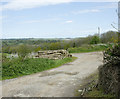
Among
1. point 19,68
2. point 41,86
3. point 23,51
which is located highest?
point 23,51

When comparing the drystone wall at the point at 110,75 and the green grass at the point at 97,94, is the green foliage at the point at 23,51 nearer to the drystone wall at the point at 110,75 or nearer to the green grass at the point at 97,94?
the green grass at the point at 97,94

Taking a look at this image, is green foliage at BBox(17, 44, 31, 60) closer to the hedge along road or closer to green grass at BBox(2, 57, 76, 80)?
green grass at BBox(2, 57, 76, 80)

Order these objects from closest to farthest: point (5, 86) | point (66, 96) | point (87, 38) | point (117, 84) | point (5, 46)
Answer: point (117, 84)
point (66, 96)
point (5, 86)
point (5, 46)
point (87, 38)

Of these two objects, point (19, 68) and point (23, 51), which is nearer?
point (19, 68)

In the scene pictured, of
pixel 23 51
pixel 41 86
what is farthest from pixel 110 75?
pixel 23 51

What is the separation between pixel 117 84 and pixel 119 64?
63 cm

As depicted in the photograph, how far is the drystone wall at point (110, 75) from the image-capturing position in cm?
475

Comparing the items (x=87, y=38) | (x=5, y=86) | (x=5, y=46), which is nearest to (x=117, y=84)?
(x=5, y=86)

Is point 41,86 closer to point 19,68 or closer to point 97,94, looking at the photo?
point 97,94

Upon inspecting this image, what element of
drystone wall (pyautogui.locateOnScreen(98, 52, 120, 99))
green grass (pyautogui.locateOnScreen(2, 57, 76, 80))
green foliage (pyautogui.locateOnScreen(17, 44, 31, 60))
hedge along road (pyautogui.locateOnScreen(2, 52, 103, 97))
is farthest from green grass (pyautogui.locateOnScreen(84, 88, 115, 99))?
green foliage (pyautogui.locateOnScreen(17, 44, 31, 60))

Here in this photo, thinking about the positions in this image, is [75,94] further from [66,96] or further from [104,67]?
[104,67]

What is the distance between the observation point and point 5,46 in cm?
1166

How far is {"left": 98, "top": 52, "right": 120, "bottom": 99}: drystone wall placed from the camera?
4747mm

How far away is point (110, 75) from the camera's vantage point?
4.95 m
